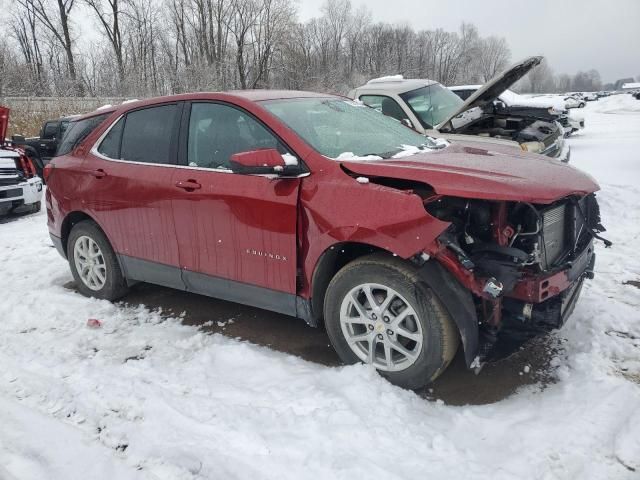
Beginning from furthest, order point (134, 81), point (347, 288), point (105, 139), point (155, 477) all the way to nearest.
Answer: point (134, 81)
point (105, 139)
point (347, 288)
point (155, 477)

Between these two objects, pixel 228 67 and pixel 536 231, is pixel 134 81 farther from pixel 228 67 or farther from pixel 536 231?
pixel 536 231

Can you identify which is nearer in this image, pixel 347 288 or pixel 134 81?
pixel 347 288

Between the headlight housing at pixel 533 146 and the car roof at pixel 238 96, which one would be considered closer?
the car roof at pixel 238 96

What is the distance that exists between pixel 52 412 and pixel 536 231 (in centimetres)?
298

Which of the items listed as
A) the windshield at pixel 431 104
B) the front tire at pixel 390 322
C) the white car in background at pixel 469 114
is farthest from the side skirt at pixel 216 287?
the windshield at pixel 431 104

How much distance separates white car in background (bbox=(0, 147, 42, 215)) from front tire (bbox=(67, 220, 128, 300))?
454cm

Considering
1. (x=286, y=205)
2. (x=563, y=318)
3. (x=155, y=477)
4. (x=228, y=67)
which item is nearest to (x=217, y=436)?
(x=155, y=477)

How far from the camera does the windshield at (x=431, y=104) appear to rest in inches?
303

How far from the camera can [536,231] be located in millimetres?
2840

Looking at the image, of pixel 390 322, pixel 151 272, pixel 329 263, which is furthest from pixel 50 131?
pixel 390 322

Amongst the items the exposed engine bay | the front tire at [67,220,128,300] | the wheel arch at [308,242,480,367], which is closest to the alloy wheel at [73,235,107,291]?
the front tire at [67,220,128,300]

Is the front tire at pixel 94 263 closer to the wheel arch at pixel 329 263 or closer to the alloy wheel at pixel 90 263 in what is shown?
the alloy wheel at pixel 90 263

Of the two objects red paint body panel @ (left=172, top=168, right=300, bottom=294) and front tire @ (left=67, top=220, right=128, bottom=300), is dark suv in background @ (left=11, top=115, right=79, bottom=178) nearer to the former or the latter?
front tire @ (left=67, top=220, right=128, bottom=300)

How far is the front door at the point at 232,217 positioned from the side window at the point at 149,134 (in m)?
0.22
